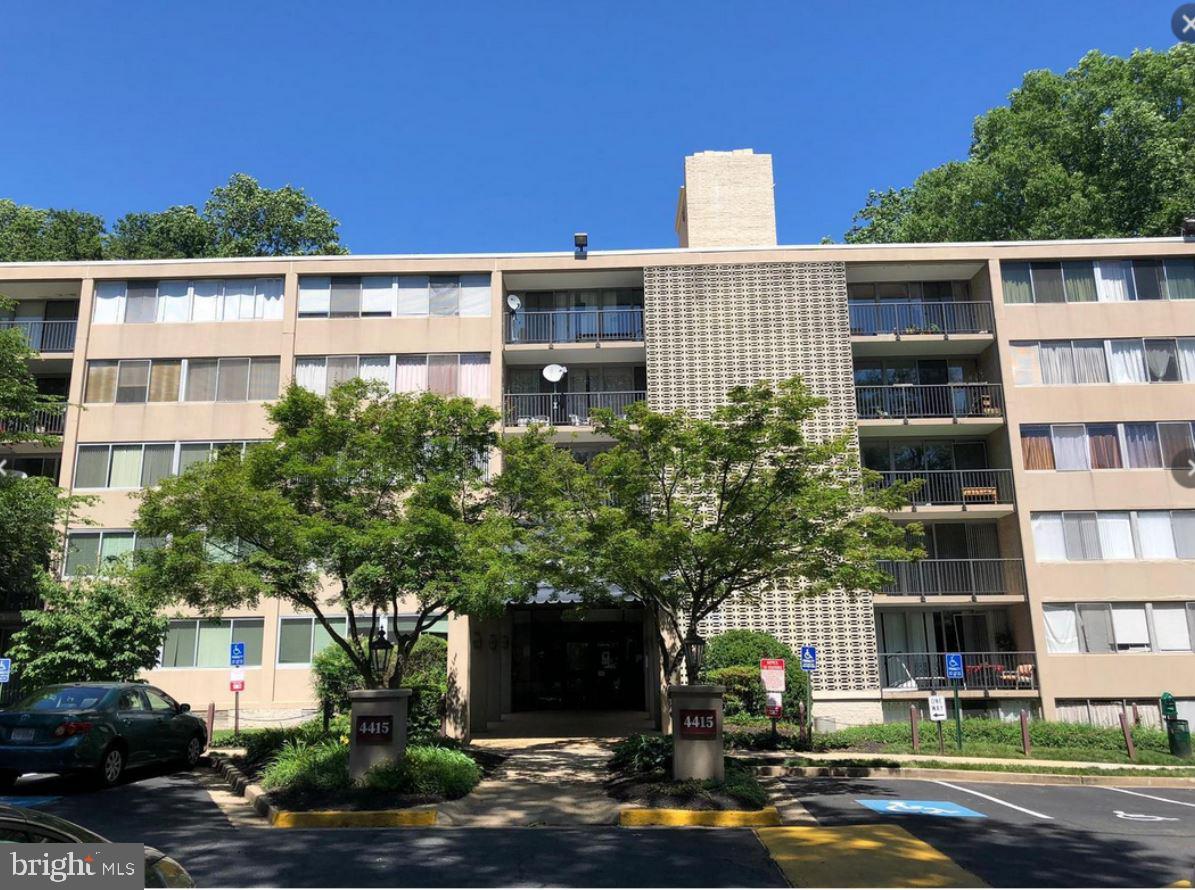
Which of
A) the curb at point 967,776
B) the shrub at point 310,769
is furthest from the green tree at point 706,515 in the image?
the shrub at point 310,769

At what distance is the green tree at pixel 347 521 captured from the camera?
13.0m

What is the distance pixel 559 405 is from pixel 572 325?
238cm

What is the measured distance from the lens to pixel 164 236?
4288 cm

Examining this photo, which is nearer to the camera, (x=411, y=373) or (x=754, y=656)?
(x=754, y=656)

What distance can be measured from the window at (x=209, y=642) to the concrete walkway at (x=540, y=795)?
8.39m

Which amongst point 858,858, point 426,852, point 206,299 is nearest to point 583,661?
point 206,299

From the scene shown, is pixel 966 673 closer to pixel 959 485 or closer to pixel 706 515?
pixel 959 485

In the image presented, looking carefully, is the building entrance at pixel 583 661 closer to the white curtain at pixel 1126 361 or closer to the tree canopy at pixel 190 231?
the white curtain at pixel 1126 361

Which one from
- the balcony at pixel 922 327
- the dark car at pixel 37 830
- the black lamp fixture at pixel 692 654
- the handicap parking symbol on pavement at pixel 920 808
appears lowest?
the handicap parking symbol on pavement at pixel 920 808

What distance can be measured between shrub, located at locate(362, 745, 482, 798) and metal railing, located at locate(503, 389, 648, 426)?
42.4ft

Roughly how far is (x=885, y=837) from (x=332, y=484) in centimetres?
923

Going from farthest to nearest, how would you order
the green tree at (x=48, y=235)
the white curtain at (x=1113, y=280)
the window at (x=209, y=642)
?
the green tree at (x=48, y=235), the white curtain at (x=1113, y=280), the window at (x=209, y=642)

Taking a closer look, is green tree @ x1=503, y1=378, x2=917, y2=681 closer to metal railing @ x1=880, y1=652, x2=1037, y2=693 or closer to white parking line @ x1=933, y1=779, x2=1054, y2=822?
white parking line @ x1=933, y1=779, x2=1054, y2=822

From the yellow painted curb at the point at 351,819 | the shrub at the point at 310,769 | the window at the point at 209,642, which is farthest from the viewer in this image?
the window at the point at 209,642
